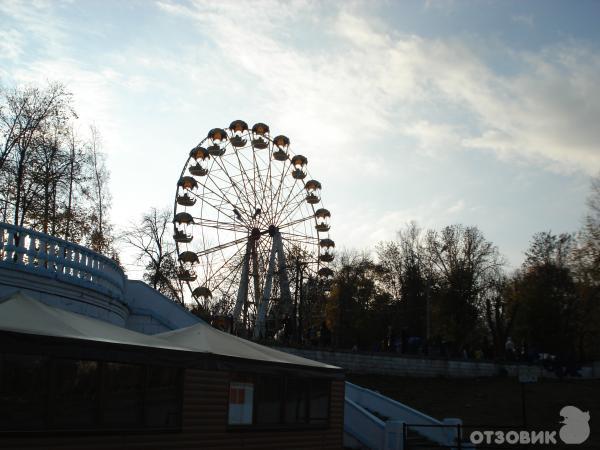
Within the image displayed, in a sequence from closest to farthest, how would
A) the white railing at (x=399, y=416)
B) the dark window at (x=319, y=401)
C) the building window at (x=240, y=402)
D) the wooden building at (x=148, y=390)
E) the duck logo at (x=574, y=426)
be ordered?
the wooden building at (x=148, y=390) → the building window at (x=240, y=402) → the dark window at (x=319, y=401) → the white railing at (x=399, y=416) → the duck logo at (x=574, y=426)

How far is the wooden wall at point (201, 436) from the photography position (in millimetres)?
15227

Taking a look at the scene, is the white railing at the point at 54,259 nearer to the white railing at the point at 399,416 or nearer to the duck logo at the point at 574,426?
the white railing at the point at 399,416

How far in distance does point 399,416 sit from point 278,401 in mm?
11186

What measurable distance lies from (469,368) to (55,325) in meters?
32.4

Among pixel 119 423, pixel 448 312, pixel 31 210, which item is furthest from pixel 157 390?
pixel 448 312

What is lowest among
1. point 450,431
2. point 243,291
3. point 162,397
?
point 450,431

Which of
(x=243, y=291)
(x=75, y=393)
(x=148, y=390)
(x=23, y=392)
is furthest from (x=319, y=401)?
(x=243, y=291)

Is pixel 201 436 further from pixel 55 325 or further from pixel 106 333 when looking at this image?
pixel 55 325

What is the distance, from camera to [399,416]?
101 feet

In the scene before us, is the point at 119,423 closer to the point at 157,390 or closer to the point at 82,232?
the point at 157,390

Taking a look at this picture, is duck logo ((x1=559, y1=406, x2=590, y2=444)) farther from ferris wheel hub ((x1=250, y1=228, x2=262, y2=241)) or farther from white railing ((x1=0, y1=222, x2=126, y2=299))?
ferris wheel hub ((x1=250, y1=228, x2=262, y2=241))
